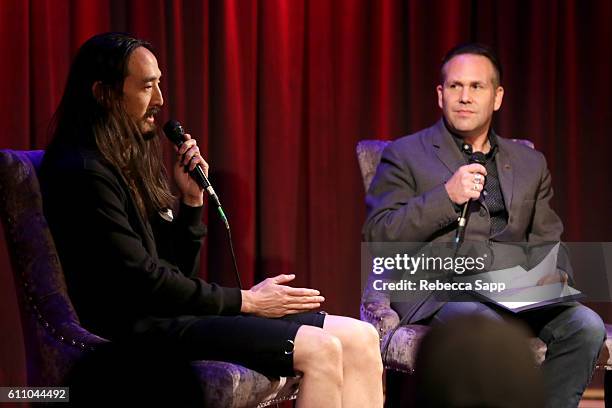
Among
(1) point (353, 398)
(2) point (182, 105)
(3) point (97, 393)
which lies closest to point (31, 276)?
(3) point (97, 393)

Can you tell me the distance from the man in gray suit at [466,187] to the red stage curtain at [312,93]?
0.53 metres

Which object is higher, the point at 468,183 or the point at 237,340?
the point at 468,183

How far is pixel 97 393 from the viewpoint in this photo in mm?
2111

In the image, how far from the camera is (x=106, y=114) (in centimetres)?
230

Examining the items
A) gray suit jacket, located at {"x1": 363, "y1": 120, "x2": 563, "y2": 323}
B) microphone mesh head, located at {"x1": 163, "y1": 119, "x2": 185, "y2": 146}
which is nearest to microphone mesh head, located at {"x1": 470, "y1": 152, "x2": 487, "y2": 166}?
gray suit jacket, located at {"x1": 363, "y1": 120, "x2": 563, "y2": 323}

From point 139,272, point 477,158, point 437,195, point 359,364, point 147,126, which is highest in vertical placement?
point 147,126

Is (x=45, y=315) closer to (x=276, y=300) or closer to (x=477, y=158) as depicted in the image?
(x=276, y=300)

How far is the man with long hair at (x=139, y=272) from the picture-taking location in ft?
7.07

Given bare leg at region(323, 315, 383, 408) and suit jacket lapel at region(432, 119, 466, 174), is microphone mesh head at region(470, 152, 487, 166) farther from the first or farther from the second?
bare leg at region(323, 315, 383, 408)

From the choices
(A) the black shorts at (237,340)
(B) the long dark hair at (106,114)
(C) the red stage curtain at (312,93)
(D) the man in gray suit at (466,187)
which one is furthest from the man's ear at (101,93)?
(D) the man in gray suit at (466,187)

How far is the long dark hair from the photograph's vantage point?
227 centimetres

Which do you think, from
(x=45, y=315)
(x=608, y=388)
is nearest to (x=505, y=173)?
(x=608, y=388)

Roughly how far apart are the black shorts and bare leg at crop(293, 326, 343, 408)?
3 centimetres

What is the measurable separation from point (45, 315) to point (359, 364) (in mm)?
779
